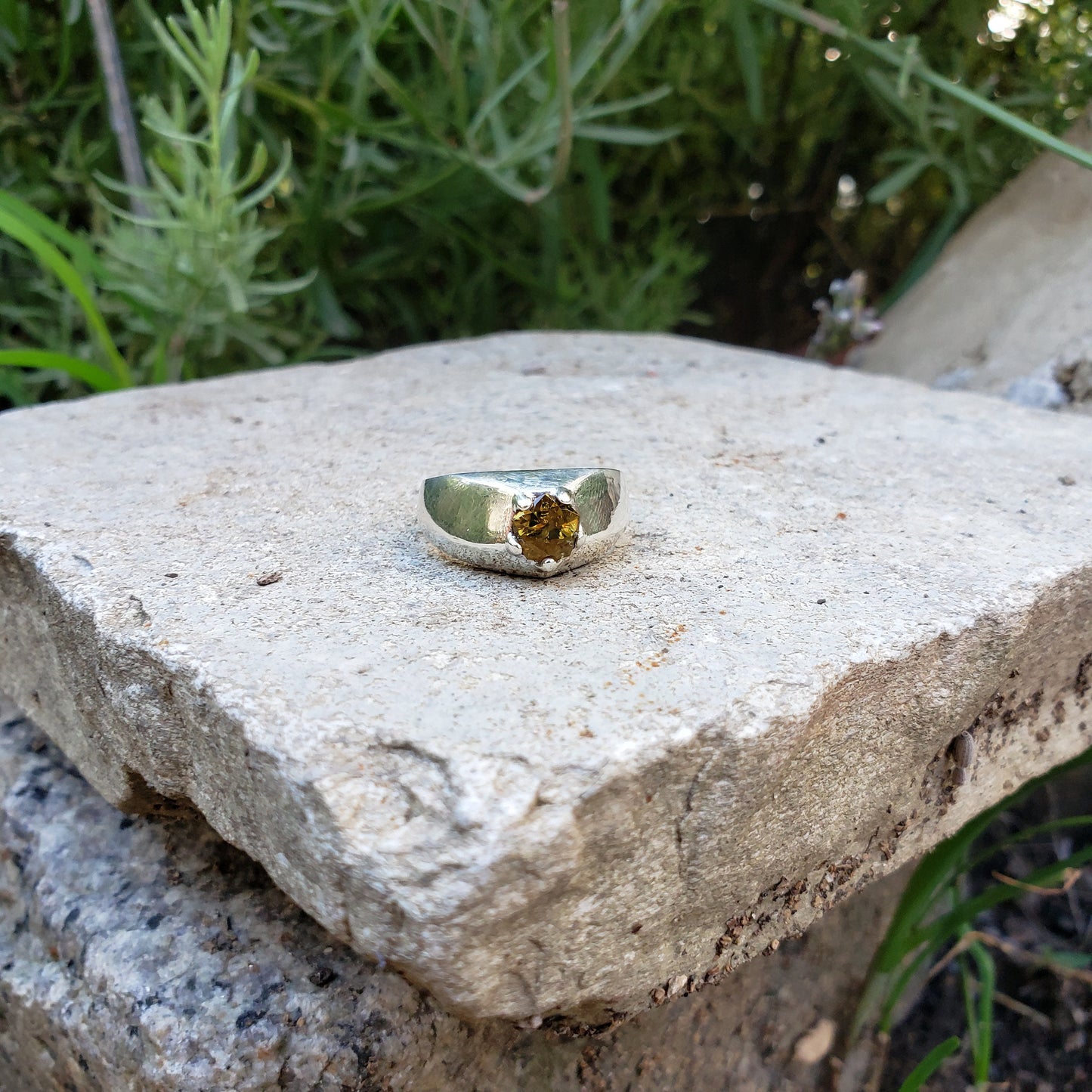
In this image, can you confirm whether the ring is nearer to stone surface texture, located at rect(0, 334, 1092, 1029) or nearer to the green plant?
stone surface texture, located at rect(0, 334, 1092, 1029)

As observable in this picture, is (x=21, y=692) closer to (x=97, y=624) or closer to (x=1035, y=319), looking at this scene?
(x=97, y=624)

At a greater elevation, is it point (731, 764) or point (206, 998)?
point (731, 764)

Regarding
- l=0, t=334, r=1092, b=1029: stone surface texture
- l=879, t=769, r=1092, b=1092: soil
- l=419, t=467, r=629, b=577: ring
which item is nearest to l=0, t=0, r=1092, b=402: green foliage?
l=0, t=334, r=1092, b=1029: stone surface texture

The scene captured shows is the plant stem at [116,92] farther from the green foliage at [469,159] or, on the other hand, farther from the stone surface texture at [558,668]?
the stone surface texture at [558,668]

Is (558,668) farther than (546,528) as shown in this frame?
No

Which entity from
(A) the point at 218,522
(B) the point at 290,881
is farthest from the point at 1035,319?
(B) the point at 290,881

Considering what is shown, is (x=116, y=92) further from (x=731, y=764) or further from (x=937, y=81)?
(x=731, y=764)

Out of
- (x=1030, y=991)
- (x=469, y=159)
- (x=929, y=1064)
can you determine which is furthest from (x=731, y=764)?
(x=469, y=159)
